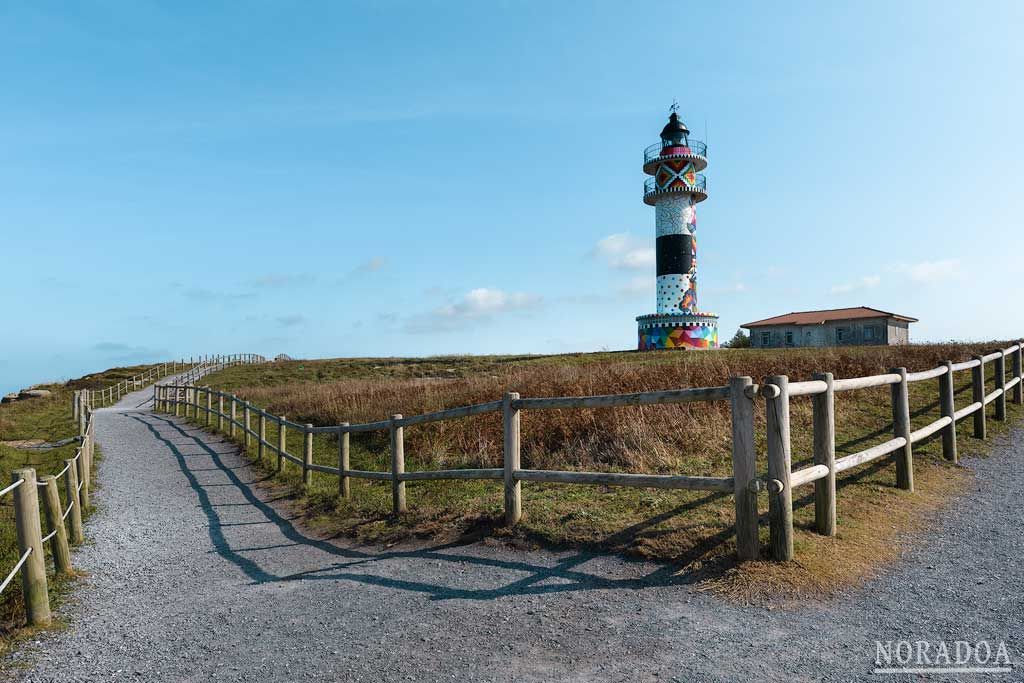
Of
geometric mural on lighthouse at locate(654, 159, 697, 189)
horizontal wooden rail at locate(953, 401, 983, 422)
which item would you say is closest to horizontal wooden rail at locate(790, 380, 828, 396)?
horizontal wooden rail at locate(953, 401, 983, 422)

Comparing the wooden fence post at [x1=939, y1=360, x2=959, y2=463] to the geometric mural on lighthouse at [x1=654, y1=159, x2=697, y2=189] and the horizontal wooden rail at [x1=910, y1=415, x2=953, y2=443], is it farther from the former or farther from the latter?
the geometric mural on lighthouse at [x1=654, y1=159, x2=697, y2=189]

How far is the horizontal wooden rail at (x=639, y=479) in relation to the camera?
5.31m

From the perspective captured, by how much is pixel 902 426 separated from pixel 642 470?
A: 3174 millimetres

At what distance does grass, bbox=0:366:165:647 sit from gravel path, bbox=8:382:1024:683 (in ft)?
1.23

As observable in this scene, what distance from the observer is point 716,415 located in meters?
11.0

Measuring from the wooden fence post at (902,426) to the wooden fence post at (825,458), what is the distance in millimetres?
2192

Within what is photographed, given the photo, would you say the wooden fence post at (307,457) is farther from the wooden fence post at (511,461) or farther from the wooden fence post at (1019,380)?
the wooden fence post at (1019,380)

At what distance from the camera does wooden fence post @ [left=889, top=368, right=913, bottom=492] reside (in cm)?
744

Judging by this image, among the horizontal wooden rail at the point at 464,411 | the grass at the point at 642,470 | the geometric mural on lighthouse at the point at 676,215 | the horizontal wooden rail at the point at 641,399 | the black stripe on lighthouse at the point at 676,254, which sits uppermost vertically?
the geometric mural on lighthouse at the point at 676,215

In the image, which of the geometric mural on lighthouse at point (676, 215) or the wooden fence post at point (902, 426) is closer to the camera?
the wooden fence post at point (902, 426)

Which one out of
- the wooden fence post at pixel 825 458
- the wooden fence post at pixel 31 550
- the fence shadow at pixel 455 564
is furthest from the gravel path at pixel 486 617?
the wooden fence post at pixel 825 458

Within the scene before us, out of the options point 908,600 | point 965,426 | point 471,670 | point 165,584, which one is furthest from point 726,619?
point 965,426

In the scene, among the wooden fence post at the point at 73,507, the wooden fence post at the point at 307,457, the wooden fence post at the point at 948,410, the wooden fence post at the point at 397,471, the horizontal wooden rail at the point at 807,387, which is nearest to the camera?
the horizontal wooden rail at the point at 807,387

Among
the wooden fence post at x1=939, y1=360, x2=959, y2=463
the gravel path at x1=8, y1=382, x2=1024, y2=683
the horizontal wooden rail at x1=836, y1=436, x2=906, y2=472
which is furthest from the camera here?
the wooden fence post at x1=939, y1=360, x2=959, y2=463
